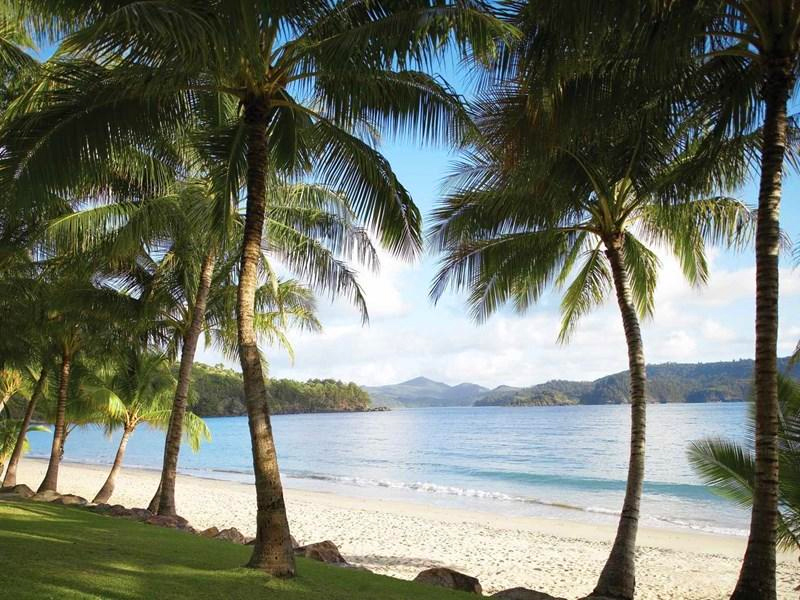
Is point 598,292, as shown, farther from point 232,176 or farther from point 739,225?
point 232,176

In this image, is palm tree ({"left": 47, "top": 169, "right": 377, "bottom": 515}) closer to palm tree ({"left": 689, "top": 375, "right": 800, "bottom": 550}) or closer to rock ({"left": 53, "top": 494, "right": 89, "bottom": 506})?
rock ({"left": 53, "top": 494, "right": 89, "bottom": 506})

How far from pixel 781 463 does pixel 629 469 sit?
1.58 meters

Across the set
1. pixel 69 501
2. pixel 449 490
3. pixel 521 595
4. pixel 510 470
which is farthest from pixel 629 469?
pixel 510 470

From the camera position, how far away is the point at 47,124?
6.19 meters

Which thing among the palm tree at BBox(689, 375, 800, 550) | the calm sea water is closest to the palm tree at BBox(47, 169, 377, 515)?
the palm tree at BBox(689, 375, 800, 550)

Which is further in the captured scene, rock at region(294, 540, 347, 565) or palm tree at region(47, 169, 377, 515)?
palm tree at region(47, 169, 377, 515)

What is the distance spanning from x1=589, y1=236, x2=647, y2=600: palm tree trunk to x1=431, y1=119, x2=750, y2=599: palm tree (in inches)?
0.5

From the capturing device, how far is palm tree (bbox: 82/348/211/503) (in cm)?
1883

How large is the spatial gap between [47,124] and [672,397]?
448ft

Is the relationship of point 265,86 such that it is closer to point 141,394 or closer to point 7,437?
point 141,394

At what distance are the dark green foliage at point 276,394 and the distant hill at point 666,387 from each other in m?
45.8

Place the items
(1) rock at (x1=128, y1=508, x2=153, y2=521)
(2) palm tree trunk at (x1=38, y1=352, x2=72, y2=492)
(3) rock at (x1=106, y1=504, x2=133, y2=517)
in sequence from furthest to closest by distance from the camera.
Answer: (2) palm tree trunk at (x1=38, y1=352, x2=72, y2=492) → (3) rock at (x1=106, y1=504, x2=133, y2=517) → (1) rock at (x1=128, y1=508, x2=153, y2=521)

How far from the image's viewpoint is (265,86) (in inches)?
258

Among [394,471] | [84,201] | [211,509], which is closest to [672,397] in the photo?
[394,471]
